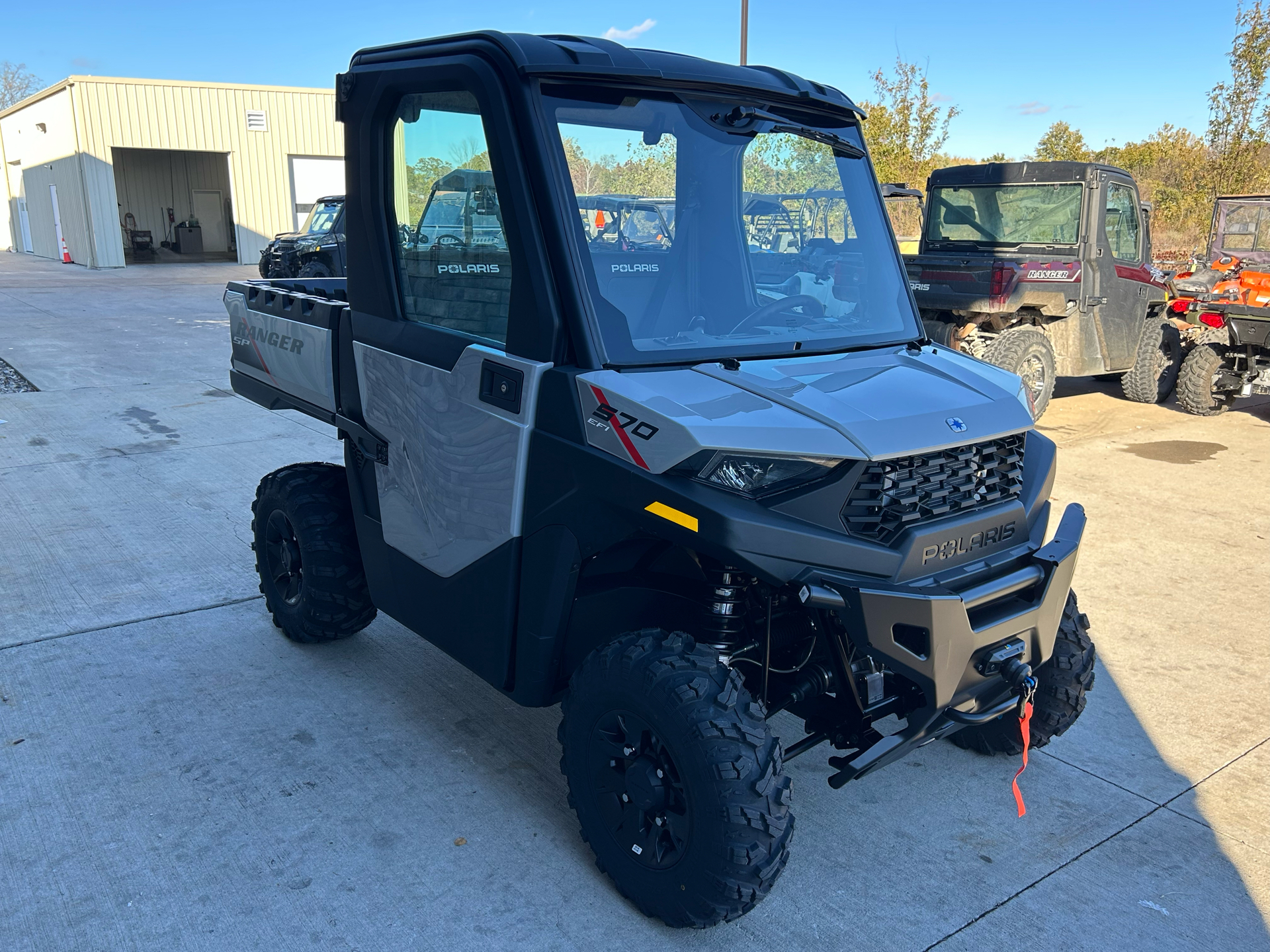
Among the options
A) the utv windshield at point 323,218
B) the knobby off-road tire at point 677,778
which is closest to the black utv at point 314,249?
the utv windshield at point 323,218

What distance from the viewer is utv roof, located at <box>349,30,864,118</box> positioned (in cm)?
267

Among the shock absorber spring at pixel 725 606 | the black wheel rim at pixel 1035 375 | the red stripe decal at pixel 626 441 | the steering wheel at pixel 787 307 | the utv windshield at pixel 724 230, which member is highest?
the utv windshield at pixel 724 230

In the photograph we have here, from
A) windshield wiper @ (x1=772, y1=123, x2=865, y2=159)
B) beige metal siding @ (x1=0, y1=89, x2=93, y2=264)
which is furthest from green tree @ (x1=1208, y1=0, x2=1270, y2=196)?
beige metal siding @ (x1=0, y1=89, x2=93, y2=264)

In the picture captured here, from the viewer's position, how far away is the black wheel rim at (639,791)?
8.55ft

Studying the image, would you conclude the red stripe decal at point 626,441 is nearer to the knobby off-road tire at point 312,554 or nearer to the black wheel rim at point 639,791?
the black wheel rim at point 639,791

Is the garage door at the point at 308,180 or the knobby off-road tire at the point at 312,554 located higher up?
the garage door at the point at 308,180

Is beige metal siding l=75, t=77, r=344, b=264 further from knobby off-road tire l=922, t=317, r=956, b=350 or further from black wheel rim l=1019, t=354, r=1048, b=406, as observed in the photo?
black wheel rim l=1019, t=354, r=1048, b=406

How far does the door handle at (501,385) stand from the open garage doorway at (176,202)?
36.5 meters

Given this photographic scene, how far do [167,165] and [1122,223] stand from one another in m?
36.8

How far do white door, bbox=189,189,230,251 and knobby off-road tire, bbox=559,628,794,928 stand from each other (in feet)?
131

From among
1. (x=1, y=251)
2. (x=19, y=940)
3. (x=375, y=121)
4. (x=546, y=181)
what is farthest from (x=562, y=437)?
(x=1, y=251)

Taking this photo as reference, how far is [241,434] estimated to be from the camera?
8.23m

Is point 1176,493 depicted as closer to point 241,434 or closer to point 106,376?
point 241,434

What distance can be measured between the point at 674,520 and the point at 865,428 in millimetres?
524
